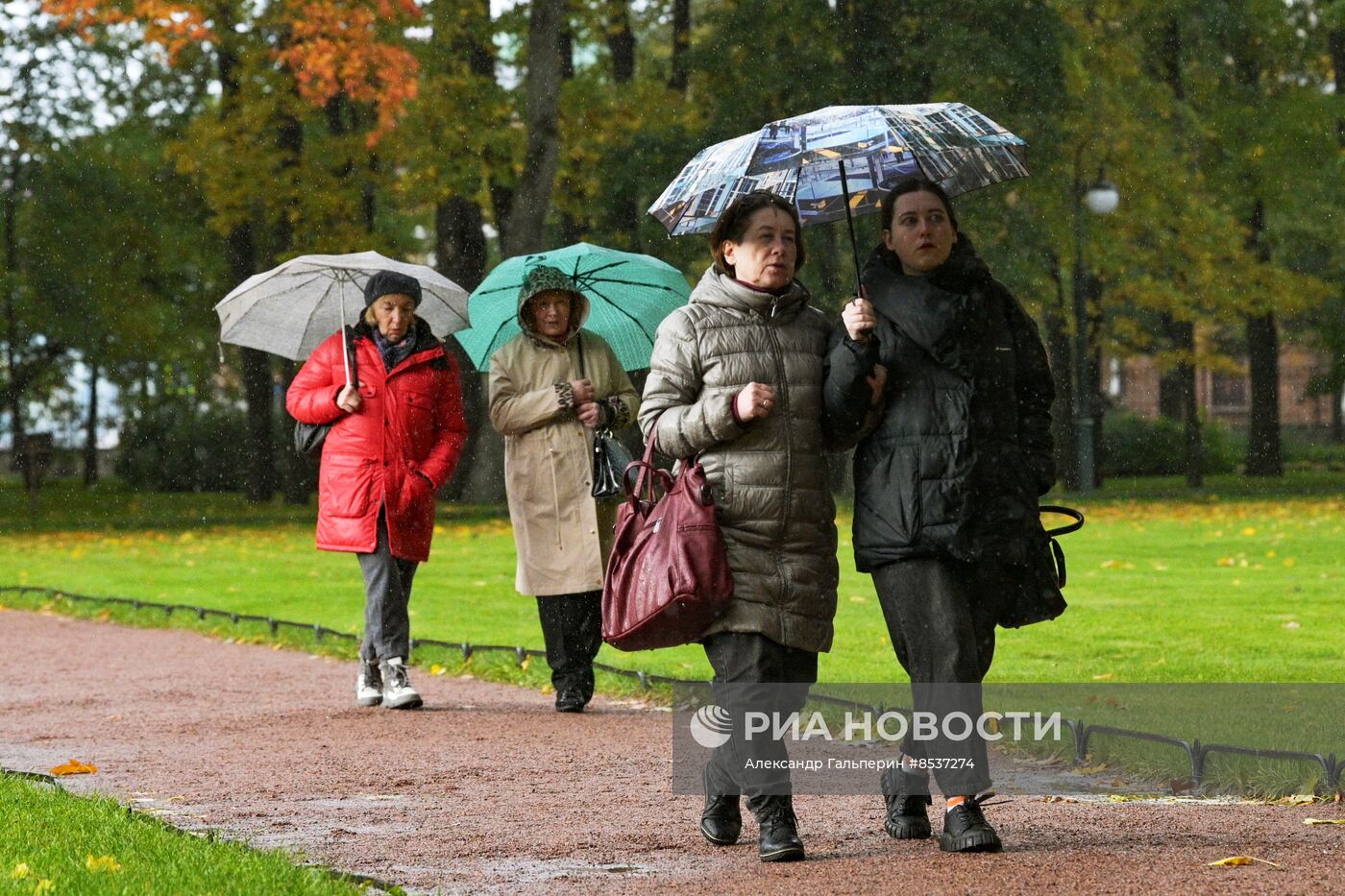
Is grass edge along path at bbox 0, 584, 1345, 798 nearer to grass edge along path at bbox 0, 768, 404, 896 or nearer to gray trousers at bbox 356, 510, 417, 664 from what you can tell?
gray trousers at bbox 356, 510, 417, 664

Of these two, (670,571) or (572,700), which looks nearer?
(670,571)

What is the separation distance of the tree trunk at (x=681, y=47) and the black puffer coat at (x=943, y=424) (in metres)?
25.1

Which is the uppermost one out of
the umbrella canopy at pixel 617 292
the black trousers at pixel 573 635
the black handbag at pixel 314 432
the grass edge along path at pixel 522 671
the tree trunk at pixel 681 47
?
the tree trunk at pixel 681 47

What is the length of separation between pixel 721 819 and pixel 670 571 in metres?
0.74

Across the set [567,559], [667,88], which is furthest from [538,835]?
[667,88]

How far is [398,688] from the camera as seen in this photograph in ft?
27.7

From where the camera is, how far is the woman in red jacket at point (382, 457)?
27.6ft

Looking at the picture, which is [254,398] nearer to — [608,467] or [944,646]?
[608,467]

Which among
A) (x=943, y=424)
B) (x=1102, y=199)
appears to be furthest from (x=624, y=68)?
(x=943, y=424)

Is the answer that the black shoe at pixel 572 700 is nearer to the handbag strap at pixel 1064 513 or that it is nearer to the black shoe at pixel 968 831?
the handbag strap at pixel 1064 513

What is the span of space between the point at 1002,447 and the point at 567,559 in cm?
352

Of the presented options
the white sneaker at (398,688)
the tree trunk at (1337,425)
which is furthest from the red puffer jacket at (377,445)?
the tree trunk at (1337,425)

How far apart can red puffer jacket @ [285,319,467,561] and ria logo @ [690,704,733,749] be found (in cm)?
259

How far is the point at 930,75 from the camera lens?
28547mm
